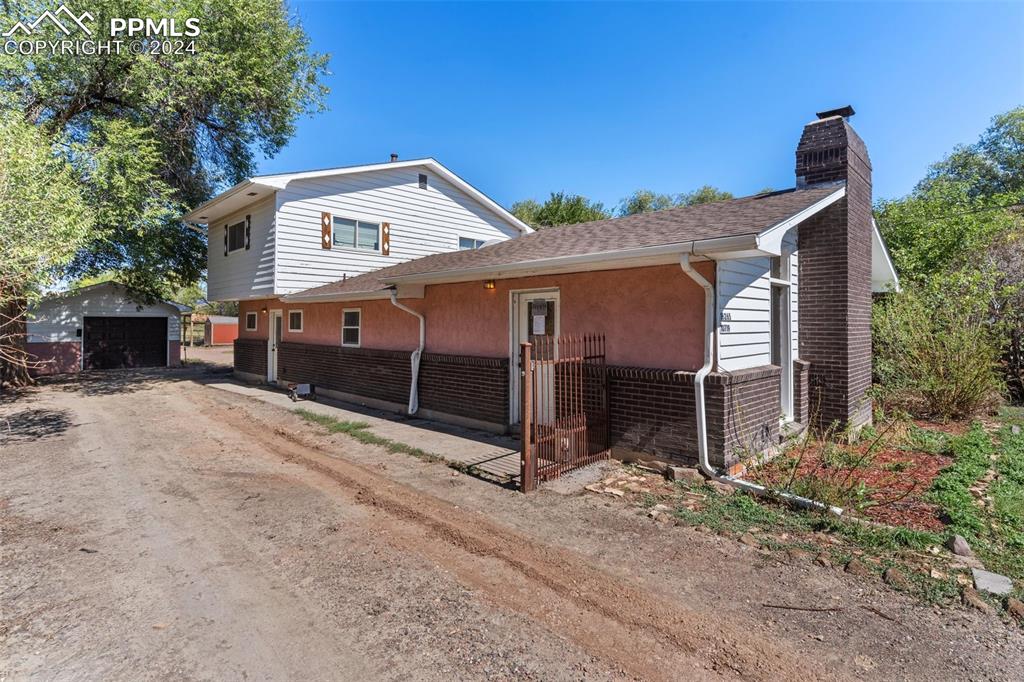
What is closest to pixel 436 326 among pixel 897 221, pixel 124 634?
pixel 124 634

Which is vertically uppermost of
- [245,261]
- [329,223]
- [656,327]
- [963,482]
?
[329,223]

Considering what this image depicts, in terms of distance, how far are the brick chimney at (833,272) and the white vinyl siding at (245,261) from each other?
1250cm

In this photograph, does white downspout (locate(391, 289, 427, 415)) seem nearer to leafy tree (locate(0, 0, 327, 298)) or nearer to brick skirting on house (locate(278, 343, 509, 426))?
brick skirting on house (locate(278, 343, 509, 426))

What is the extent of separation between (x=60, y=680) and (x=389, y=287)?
292 inches

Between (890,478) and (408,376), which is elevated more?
(408,376)

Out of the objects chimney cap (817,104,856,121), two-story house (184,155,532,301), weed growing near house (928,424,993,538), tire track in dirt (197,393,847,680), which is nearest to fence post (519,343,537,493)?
tire track in dirt (197,393,847,680)

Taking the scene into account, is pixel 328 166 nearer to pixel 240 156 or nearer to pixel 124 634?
pixel 240 156

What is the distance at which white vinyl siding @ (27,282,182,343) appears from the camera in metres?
18.6

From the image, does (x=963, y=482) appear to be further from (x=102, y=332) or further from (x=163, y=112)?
(x=102, y=332)

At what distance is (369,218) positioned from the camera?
14.7m

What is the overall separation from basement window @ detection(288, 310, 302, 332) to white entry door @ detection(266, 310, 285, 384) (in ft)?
2.49

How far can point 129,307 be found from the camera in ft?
66.8

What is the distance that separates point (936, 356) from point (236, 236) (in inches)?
703

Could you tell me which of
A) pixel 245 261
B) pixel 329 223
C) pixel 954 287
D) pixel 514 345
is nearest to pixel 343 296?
pixel 329 223
